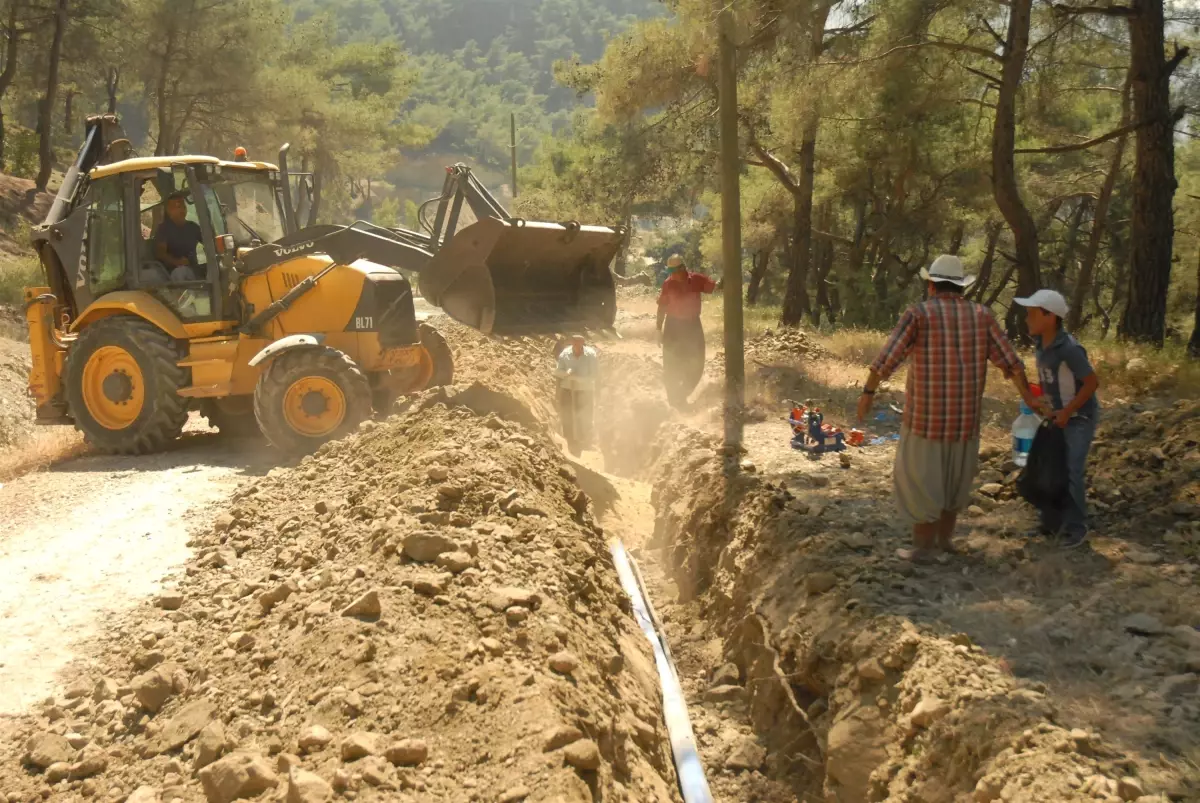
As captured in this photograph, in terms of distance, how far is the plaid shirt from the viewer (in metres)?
6.05

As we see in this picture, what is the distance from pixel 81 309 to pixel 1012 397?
9825 millimetres

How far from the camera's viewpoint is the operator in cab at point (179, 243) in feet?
32.2

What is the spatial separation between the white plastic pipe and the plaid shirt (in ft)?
6.90

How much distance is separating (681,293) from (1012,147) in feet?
16.2

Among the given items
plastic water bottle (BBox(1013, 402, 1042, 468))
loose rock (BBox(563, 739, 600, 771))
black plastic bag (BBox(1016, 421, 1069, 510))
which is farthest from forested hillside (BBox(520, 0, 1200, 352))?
loose rock (BBox(563, 739, 600, 771))

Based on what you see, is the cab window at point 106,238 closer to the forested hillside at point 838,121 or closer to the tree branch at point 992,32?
the forested hillside at point 838,121

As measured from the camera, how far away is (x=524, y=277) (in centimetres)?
1046

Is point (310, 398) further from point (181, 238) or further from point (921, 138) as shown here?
point (921, 138)

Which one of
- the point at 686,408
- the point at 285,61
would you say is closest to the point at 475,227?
the point at 686,408

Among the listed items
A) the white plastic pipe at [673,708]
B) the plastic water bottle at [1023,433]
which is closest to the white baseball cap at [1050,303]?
the plastic water bottle at [1023,433]

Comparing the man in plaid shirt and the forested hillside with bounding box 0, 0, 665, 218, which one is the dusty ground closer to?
the man in plaid shirt

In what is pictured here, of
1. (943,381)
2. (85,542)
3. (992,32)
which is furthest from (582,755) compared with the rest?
(992,32)

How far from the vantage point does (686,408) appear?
1225cm

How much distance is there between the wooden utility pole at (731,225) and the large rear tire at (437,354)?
9.79 ft
